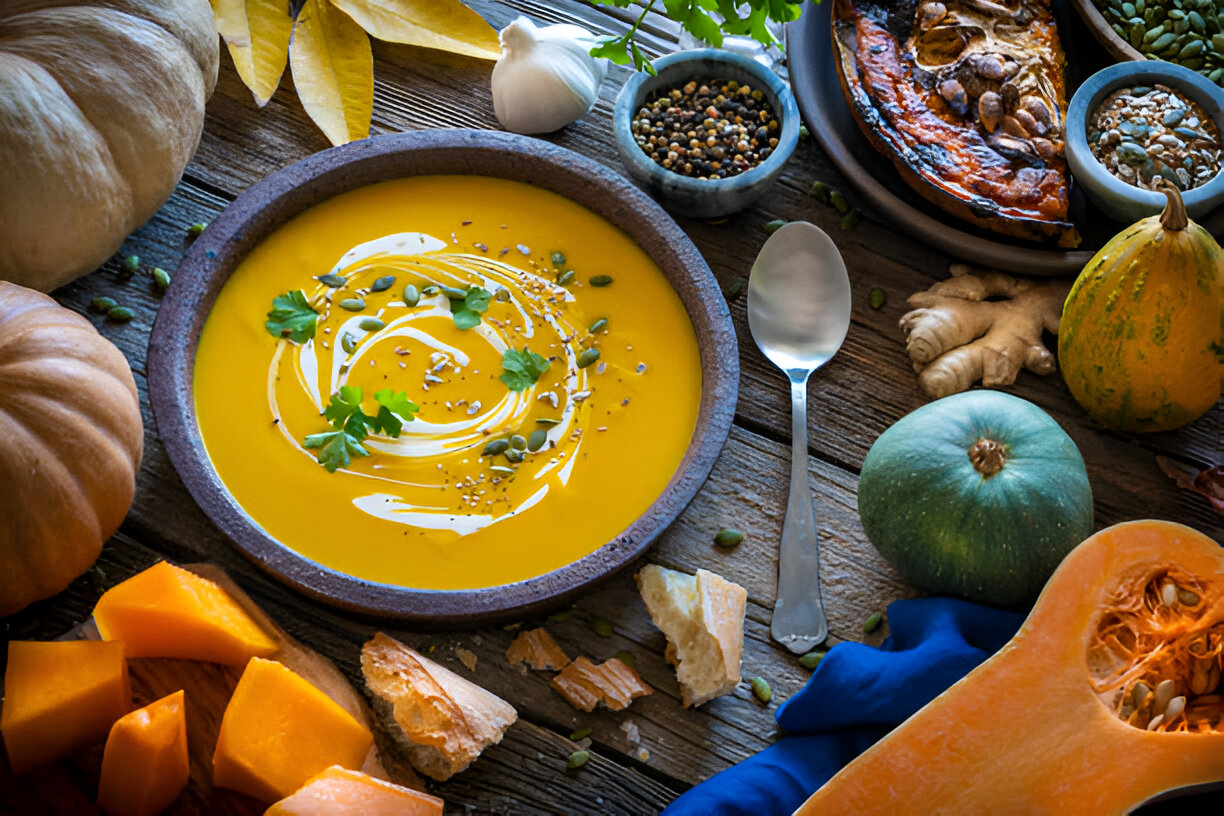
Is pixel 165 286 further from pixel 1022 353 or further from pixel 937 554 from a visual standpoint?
pixel 1022 353

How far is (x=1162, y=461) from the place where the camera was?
1.70 meters

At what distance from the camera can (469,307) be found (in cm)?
172

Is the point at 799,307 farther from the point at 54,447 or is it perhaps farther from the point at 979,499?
the point at 54,447

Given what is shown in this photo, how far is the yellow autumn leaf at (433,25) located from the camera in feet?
6.65

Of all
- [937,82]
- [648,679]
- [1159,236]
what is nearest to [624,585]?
[648,679]

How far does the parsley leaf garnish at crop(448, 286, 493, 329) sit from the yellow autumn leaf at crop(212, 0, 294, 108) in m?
0.56

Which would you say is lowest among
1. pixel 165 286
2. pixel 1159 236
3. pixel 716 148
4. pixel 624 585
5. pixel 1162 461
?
pixel 1162 461

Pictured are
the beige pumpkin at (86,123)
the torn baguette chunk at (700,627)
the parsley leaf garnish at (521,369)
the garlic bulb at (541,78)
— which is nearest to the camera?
the torn baguette chunk at (700,627)

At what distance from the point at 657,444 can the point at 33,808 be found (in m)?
0.92

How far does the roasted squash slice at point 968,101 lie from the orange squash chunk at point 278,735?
1206 millimetres

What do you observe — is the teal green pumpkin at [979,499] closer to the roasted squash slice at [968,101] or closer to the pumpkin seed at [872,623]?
the pumpkin seed at [872,623]

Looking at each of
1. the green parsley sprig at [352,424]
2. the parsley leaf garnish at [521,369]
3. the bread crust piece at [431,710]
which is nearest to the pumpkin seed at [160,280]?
the green parsley sprig at [352,424]

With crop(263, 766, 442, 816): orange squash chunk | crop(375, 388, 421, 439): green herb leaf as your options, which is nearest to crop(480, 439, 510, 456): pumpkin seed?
crop(375, 388, 421, 439): green herb leaf

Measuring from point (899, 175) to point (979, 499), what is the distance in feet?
2.23
